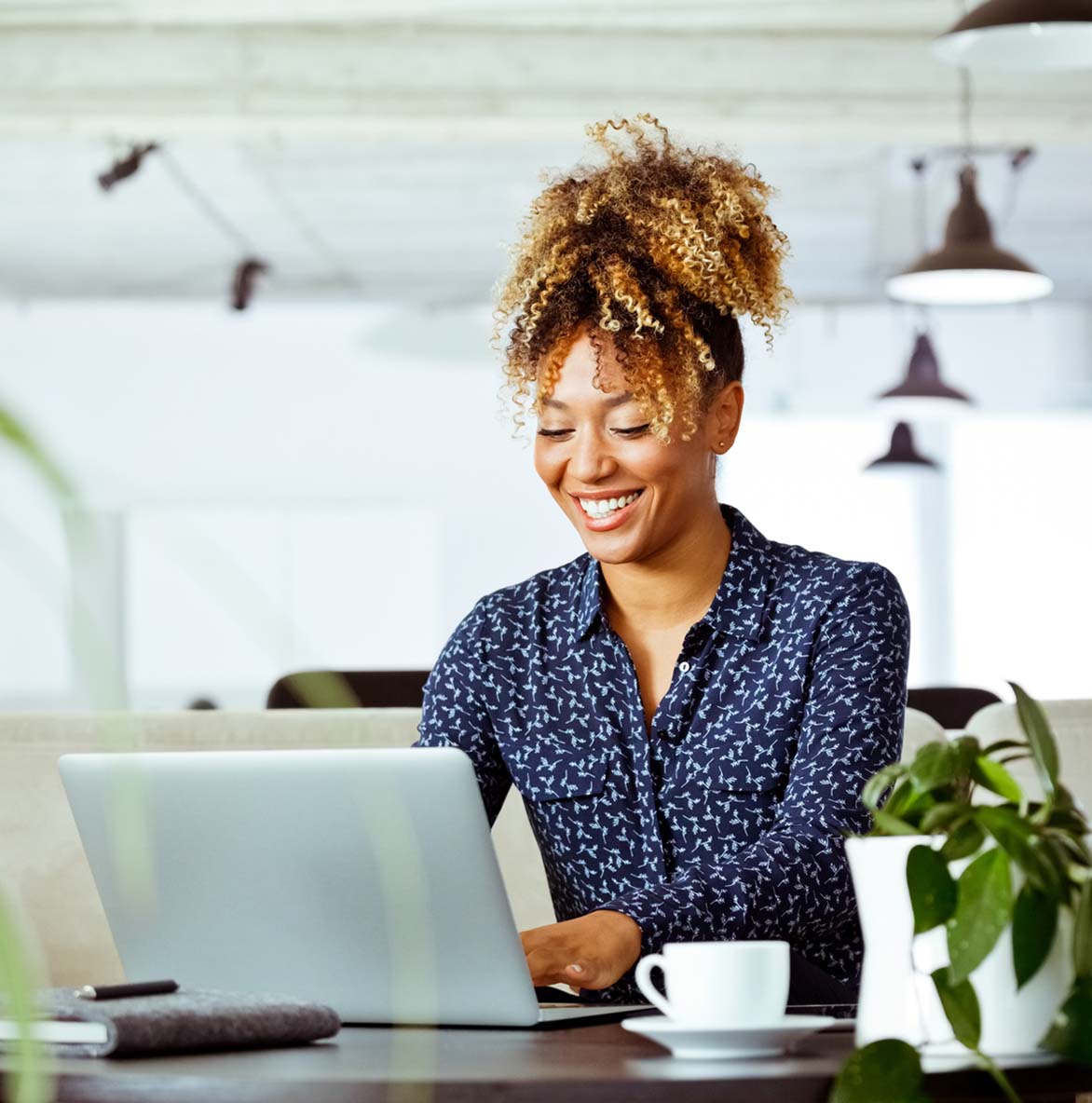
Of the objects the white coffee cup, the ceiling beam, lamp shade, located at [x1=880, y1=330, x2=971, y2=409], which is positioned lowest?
the white coffee cup

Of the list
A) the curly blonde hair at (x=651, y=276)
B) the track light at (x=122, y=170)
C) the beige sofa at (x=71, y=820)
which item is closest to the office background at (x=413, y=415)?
the track light at (x=122, y=170)

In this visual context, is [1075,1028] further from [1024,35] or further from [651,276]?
[1024,35]

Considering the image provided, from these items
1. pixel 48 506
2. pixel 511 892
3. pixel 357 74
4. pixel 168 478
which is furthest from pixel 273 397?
pixel 48 506

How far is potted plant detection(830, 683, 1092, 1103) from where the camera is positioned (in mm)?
818

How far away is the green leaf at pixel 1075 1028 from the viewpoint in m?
0.83

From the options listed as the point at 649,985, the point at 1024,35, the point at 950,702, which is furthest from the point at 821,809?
the point at 1024,35

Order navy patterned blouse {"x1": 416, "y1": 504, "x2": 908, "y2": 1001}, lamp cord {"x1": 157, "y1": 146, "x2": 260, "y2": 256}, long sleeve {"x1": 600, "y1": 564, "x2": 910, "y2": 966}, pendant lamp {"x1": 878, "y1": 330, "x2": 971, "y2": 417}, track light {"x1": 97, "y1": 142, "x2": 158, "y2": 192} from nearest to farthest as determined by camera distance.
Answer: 1. long sleeve {"x1": 600, "y1": 564, "x2": 910, "y2": 966}
2. navy patterned blouse {"x1": 416, "y1": 504, "x2": 908, "y2": 1001}
3. pendant lamp {"x1": 878, "y1": 330, "x2": 971, "y2": 417}
4. track light {"x1": 97, "y1": 142, "x2": 158, "y2": 192}
5. lamp cord {"x1": 157, "y1": 146, "x2": 260, "y2": 256}

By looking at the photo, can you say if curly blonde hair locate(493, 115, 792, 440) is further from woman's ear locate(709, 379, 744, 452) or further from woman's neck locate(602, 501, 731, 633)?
woman's neck locate(602, 501, 731, 633)

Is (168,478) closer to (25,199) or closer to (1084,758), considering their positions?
(25,199)

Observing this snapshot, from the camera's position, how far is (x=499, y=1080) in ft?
2.67

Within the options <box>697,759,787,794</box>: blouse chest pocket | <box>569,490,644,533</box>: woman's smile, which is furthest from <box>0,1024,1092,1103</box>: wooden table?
<box>569,490,644,533</box>: woman's smile

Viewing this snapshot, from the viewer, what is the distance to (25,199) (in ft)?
26.8

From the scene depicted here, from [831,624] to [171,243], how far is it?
7642mm

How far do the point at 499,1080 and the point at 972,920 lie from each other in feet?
0.75
